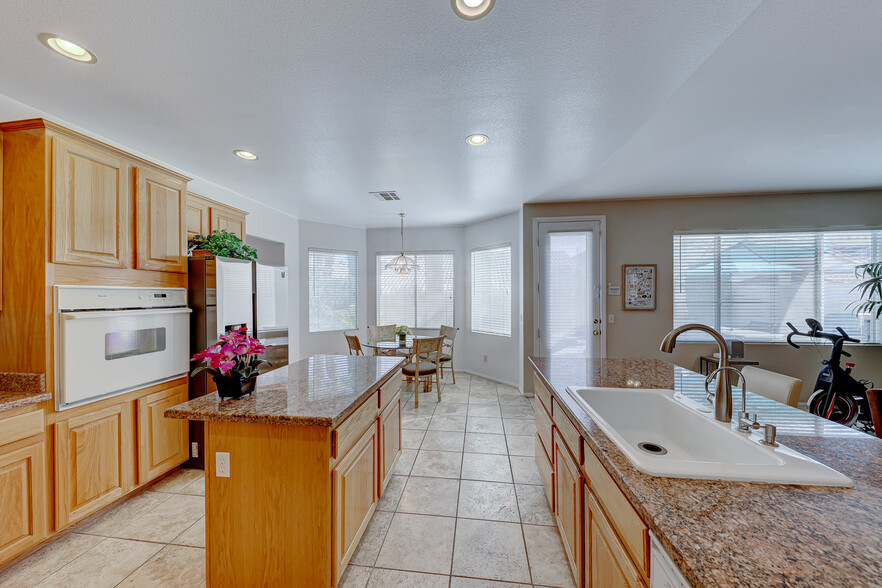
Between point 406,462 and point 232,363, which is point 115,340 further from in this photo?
point 406,462

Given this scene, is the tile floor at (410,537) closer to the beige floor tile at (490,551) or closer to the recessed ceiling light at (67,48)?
the beige floor tile at (490,551)

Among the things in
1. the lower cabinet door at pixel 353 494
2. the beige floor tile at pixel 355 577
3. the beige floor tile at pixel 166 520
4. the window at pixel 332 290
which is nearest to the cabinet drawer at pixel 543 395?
the lower cabinet door at pixel 353 494

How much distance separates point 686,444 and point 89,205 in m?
3.41

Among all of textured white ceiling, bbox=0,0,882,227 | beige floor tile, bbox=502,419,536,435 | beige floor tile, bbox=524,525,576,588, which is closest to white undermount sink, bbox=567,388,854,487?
beige floor tile, bbox=524,525,576,588

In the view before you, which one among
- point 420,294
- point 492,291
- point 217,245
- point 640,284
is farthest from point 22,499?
point 640,284

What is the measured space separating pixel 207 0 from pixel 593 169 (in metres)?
3.05

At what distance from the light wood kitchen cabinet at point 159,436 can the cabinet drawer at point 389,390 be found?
163 cm

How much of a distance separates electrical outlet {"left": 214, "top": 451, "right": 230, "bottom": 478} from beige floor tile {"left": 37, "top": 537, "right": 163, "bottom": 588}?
92cm

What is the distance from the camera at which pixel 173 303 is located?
2510 millimetres

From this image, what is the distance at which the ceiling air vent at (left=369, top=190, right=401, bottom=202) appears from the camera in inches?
154

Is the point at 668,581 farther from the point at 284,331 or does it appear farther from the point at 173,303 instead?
the point at 284,331

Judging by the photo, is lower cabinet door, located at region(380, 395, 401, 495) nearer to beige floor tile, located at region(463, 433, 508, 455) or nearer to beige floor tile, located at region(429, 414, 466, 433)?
beige floor tile, located at region(463, 433, 508, 455)

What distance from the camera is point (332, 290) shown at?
18.5 ft

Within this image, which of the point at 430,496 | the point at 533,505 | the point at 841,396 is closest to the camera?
the point at 533,505
